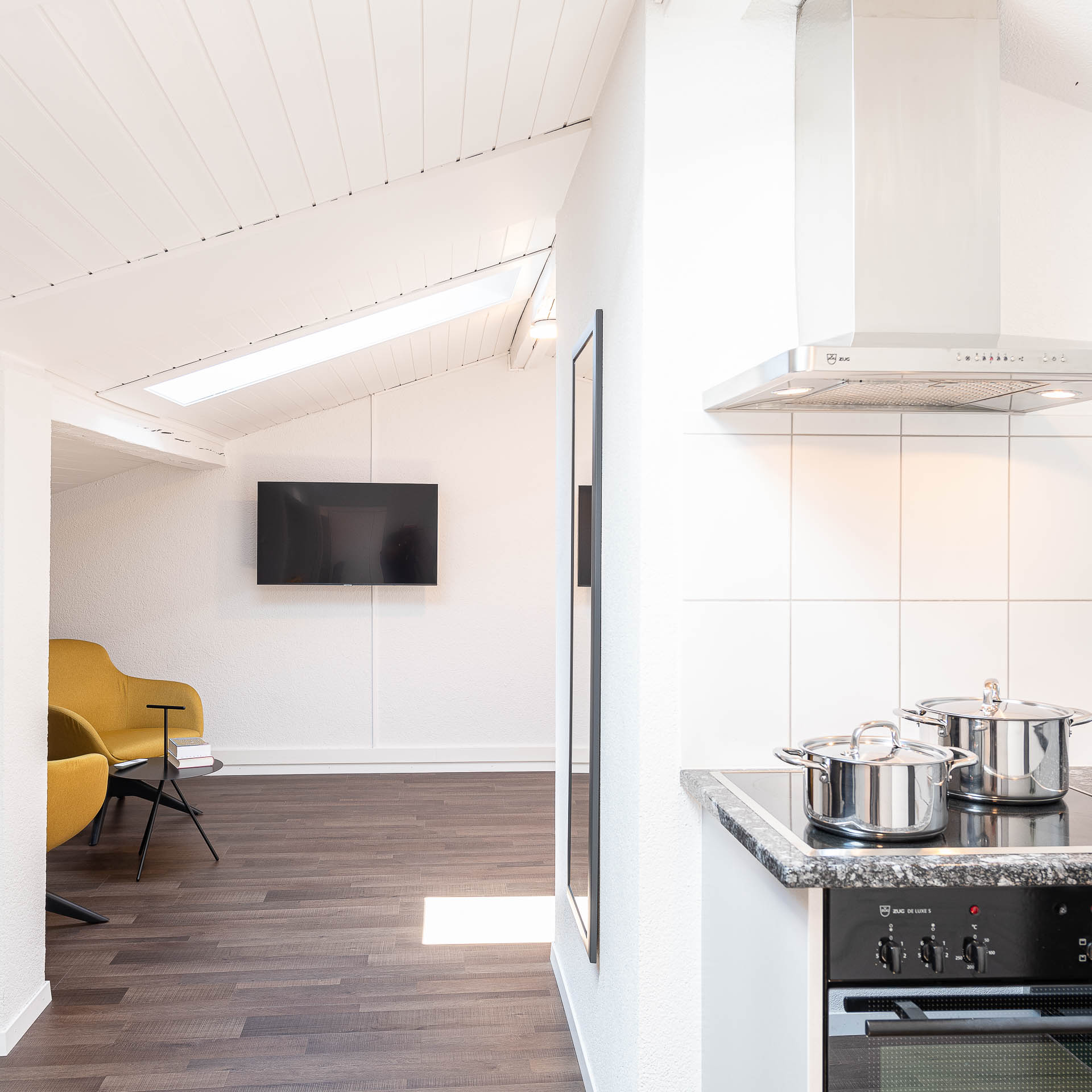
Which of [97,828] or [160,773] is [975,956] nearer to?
[160,773]

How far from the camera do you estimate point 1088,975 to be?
1.46m

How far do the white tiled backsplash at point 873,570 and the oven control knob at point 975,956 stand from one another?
1.94 feet

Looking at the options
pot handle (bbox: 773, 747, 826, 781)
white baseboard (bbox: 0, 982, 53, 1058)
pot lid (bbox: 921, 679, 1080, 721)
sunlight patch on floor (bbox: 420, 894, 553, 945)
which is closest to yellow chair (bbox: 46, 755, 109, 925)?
white baseboard (bbox: 0, 982, 53, 1058)

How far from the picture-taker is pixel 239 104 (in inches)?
72.4

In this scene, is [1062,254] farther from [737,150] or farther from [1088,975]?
[1088,975]

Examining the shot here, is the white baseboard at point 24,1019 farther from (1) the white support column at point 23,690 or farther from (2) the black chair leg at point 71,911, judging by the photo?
(2) the black chair leg at point 71,911

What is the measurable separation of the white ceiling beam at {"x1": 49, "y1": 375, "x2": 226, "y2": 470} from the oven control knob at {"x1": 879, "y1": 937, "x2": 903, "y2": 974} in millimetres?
2931

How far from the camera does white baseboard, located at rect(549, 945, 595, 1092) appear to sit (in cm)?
246

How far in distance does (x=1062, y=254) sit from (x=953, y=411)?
1.59 feet

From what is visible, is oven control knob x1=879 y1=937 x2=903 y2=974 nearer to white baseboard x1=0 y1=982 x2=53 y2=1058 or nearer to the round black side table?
white baseboard x1=0 y1=982 x2=53 y2=1058

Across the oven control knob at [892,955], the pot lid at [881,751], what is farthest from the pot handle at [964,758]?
the oven control knob at [892,955]

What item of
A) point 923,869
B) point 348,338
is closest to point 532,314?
point 348,338

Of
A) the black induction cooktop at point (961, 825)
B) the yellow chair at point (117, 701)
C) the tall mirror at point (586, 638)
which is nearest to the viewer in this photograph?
the black induction cooktop at point (961, 825)

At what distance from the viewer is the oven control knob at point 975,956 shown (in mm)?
1415
